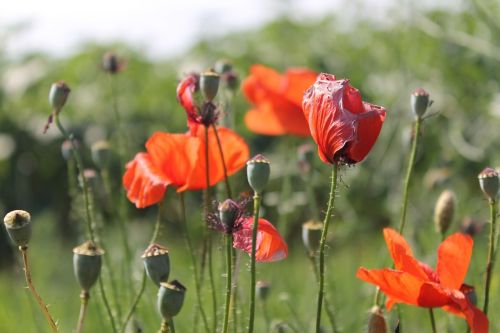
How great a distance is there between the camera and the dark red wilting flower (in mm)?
1068

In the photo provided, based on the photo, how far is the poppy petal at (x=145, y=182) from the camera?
3.81ft

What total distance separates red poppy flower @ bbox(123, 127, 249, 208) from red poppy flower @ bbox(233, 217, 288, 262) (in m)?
0.20

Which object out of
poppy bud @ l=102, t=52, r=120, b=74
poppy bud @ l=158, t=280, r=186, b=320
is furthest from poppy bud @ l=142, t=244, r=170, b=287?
poppy bud @ l=102, t=52, r=120, b=74

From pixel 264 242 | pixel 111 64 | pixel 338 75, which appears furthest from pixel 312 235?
pixel 338 75

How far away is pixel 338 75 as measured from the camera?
3266mm

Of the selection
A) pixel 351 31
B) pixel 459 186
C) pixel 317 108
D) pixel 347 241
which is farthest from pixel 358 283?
pixel 351 31

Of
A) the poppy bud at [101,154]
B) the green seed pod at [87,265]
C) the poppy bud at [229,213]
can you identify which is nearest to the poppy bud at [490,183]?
the poppy bud at [229,213]

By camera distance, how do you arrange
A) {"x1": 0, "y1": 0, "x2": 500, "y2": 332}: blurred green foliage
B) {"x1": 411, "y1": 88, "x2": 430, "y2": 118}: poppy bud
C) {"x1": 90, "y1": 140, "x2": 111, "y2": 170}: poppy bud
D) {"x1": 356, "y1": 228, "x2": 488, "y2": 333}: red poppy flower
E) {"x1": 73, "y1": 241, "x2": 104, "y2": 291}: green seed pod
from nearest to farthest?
{"x1": 73, "y1": 241, "x2": 104, "y2": 291}: green seed pod, {"x1": 356, "y1": 228, "x2": 488, "y2": 333}: red poppy flower, {"x1": 411, "y1": 88, "x2": 430, "y2": 118}: poppy bud, {"x1": 90, "y1": 140, "x2": 111, "y2": 170}: poppy bud, {"x1": 0, "y1": 0, "x2": 500, "y2": 332}: blurred green foliage

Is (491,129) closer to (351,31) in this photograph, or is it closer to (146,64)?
(351,31)

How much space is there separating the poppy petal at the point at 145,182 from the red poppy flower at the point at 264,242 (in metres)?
0.19

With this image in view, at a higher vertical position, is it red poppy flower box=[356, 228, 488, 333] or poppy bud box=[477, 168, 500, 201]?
poppy bud box=[477, 168, 500, 201]

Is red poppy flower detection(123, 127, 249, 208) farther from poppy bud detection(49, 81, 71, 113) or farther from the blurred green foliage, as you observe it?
the blurred green foliage

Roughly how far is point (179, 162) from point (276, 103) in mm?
531

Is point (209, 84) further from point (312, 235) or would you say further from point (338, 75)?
point (338, 75)
